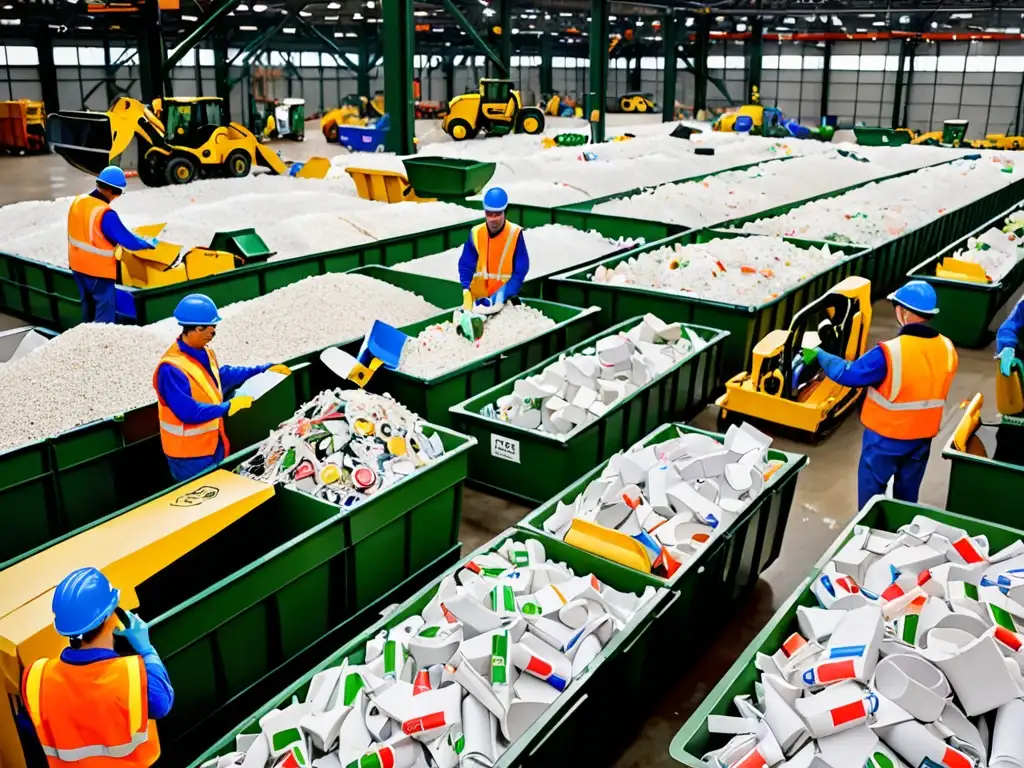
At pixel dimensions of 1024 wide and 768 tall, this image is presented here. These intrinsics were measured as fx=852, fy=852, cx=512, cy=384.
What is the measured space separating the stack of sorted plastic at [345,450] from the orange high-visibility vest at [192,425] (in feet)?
0.86

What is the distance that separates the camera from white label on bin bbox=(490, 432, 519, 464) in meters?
5.94

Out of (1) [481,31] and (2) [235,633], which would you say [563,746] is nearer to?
(2) [235,633]

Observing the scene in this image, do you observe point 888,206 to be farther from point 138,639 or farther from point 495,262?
point 138,639

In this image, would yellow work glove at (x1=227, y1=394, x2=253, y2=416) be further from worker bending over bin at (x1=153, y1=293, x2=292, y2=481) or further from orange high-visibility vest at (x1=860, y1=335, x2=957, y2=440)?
orange high-visibility vest at (x1=860, y1=335, x2=957, y2=440)

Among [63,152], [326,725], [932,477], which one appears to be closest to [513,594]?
[326,725]

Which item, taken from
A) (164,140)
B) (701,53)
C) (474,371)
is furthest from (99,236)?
(701,53)

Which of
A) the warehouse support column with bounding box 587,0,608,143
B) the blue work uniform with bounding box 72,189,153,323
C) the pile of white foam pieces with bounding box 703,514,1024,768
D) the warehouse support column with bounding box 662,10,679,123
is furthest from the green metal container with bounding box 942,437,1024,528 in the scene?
the warehouse support column with bounding box 662,10,679,123

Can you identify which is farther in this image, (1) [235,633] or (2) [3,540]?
(2) [3,540]

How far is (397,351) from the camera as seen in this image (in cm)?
657

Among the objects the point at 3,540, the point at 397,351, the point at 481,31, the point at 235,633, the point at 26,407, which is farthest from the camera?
the point at 481,31

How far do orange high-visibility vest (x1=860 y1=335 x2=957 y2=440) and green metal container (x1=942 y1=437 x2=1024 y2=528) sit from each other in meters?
0.32

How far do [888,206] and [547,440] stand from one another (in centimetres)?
990

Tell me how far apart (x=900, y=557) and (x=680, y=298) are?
14.0ft

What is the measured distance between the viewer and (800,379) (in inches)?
289
